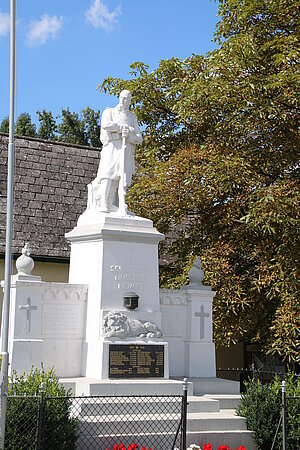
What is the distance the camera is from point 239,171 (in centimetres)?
1836

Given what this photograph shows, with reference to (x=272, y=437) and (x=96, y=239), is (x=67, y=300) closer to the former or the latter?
(x=96, y=239)

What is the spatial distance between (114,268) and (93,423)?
12.4 feet

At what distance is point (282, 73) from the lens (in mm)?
17672

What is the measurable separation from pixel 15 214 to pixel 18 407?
12.5 m

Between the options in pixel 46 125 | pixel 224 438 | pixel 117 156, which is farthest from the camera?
pixel 46 125

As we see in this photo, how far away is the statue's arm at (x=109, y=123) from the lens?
50.0ft

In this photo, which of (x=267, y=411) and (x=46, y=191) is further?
(x=46, y=191)

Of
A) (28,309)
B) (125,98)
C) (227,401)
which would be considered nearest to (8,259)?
(28,309)

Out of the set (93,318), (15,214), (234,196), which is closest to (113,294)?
(93,318)

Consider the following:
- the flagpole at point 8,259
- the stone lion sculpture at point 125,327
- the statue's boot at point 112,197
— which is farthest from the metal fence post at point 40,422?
the statue's boot at point 112,197

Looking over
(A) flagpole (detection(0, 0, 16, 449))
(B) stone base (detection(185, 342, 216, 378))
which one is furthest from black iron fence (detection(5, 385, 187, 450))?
A: (B) stone base (detection(185, 342, 216, 378))

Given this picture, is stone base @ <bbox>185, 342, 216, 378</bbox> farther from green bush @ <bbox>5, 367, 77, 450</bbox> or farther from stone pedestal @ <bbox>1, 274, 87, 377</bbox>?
green bush @ <bbox>5, 367, 77, 450</bbox>

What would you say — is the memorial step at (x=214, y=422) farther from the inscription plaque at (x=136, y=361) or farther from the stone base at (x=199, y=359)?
the stone base at (x=199, y=359)

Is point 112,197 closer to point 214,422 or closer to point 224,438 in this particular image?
point 214,422
